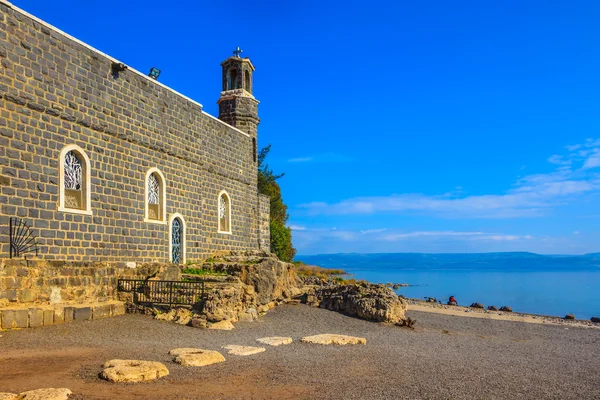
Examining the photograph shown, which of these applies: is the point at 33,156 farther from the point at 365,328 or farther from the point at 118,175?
the point at 365,328

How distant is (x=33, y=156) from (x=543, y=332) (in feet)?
69.5

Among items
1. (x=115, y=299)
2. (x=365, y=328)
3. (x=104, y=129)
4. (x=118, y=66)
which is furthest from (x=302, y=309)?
(x=118, y=66)

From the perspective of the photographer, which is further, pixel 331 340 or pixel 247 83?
pixel 247 83

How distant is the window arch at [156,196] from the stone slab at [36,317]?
6.56 meters

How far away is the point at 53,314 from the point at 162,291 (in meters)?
3.56

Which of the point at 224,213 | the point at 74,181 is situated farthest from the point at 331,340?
the point at 224,213

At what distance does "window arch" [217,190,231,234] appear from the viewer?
2498cm

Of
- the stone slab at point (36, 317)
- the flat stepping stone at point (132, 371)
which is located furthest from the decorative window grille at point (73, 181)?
the flat stepping stone at point (132, 371)

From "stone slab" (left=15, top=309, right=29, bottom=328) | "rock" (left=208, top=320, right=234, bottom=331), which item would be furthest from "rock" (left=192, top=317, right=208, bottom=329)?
"stone slab" (left=15, top=309, right=29, bottom=328)

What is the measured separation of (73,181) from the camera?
15789 mm

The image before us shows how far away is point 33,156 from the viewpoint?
14164 mm

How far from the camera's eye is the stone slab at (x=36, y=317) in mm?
12719

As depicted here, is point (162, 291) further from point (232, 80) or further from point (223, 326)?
point (232, 80)

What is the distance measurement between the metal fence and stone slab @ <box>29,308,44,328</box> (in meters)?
3.50
